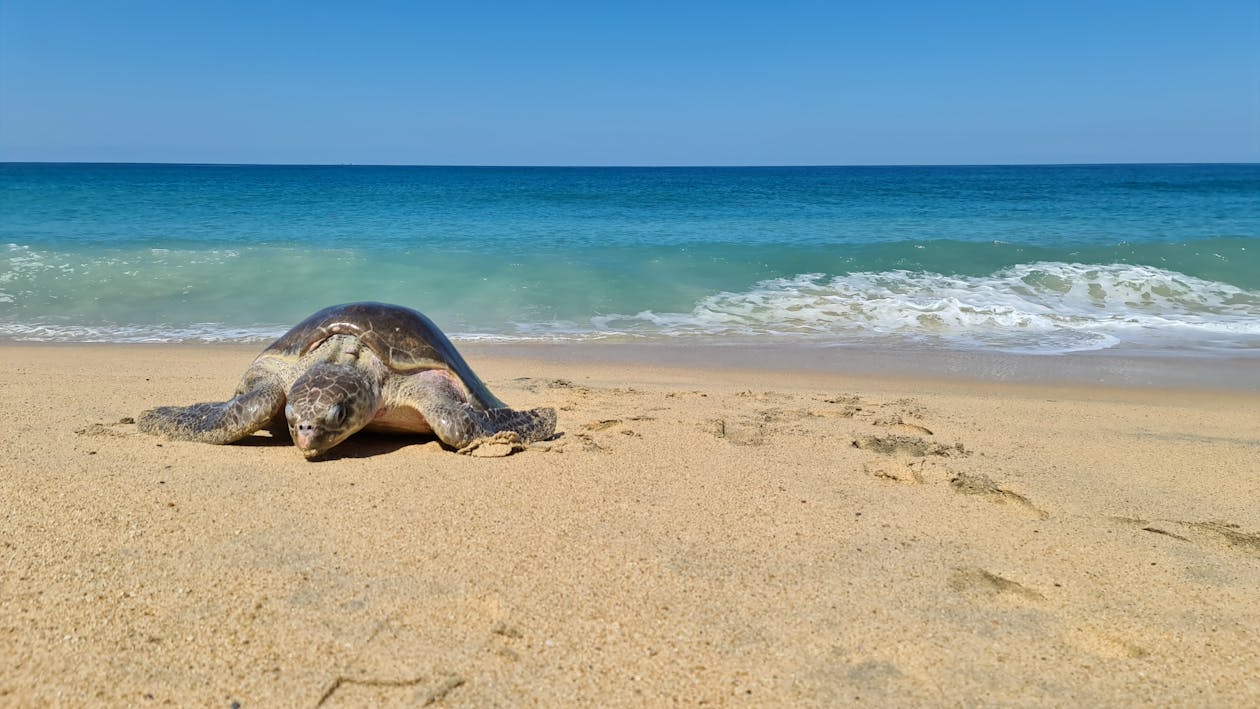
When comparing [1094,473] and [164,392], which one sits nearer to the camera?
[1094,473]

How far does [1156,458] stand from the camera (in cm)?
459

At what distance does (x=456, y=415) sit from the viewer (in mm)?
4492

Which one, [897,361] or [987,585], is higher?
[987,585]

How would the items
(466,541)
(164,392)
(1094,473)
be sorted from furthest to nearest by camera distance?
1. (164,392)
2. (1094,473)
3. (466,541)

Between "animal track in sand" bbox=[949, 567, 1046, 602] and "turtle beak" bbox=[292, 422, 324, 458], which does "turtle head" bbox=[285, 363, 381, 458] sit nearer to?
"turtle beak" bbox=[292, 422, 324, 458]

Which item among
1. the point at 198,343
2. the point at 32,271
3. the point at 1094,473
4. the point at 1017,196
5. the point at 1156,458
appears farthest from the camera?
the point at 1017,196

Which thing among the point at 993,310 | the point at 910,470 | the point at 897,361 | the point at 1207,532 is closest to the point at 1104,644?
the point at 1207,532

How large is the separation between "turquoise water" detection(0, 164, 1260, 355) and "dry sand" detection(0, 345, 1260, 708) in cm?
492

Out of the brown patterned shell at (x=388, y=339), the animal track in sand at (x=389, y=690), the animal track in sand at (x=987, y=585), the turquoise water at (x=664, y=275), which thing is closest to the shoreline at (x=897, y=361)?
the turquoise water at (x=664, y=275)

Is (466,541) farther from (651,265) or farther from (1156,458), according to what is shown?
(651,265)

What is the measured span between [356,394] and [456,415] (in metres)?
0.54

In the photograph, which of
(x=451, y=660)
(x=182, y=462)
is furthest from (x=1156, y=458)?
(x=182, y=462)

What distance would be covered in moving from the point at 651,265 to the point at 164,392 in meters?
10.3

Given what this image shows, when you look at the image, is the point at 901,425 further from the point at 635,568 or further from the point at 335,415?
the point at 335,415
